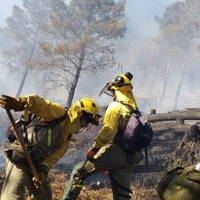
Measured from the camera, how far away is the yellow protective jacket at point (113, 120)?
4207 millimetres

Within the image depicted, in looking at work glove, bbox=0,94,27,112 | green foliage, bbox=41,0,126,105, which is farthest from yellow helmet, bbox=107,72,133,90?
green foliage, bbox=41,0,126,105

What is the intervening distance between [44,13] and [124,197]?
117 feet

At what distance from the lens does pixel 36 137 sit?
3.47 metres

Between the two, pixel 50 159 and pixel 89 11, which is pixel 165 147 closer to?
pixel 50 159

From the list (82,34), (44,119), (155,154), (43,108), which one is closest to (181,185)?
(43,108)

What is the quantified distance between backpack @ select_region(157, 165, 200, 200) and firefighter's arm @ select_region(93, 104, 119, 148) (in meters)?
2.07

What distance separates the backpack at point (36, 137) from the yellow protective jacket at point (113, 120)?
818 millimetres

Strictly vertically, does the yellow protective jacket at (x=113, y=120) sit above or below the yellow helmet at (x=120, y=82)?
below

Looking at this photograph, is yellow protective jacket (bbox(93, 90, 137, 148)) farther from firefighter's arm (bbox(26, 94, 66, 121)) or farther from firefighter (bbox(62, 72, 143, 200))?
firefighter's arm (bbox(26, 94, 66, 121))

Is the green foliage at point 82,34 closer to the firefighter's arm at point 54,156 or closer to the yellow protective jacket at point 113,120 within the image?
the yellow protective jacket at point 113,120

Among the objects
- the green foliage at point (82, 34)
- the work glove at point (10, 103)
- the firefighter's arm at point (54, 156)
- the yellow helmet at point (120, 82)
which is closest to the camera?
the work glove at point (10, 103)

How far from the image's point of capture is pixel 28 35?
123 feet

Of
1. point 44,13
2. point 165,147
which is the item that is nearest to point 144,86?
point 44,13

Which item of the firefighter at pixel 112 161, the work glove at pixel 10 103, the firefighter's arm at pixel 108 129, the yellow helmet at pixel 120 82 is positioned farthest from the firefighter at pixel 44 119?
the yellow helmet at pixel 120 82
